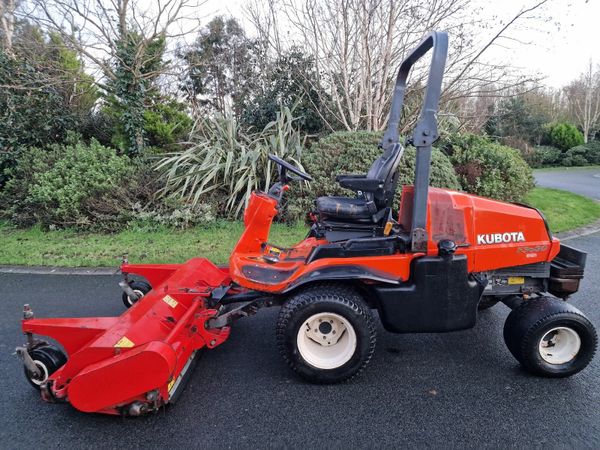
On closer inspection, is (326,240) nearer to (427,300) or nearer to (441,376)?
(427,300)

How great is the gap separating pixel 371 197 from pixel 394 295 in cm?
83

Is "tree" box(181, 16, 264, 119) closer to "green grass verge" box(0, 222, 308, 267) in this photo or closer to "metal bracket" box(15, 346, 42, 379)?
"green grass verge" box(0, 222, 308, 267)

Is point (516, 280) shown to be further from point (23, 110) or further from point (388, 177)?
point (23, 110)

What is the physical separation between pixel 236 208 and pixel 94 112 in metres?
5.86

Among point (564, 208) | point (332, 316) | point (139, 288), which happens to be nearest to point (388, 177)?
point (332, 316)

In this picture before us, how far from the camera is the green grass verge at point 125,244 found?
5.56m

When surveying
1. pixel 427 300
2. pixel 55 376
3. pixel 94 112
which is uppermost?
pixel 94 112

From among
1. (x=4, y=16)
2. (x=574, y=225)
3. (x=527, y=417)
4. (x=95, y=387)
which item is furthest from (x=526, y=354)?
(x=4, y=16)

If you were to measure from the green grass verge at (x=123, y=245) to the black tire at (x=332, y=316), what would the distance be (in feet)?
9.32

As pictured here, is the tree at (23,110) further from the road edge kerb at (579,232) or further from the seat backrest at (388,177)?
the road edge kerb at (579,232)

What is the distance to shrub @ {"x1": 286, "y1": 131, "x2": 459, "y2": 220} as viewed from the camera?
22.5 feet

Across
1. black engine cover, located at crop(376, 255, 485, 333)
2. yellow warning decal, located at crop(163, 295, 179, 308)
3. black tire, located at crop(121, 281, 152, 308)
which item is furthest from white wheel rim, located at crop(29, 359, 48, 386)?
black engine cover, located at crop(376, 255, 485, 333)

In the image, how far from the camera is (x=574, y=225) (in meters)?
7.75

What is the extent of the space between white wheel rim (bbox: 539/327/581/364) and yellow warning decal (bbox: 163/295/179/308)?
8.31 ft
